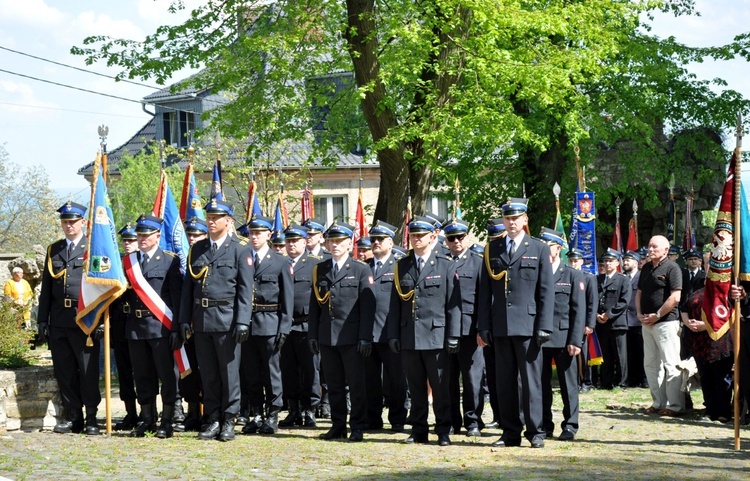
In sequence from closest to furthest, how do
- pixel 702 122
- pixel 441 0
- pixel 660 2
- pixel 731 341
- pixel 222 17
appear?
pixel 731 341, pixel 441 0, pixel 222 17, pixel 660 2, pixel 702 122

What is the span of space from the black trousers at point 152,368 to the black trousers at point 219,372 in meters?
0.36

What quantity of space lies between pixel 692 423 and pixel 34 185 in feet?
131

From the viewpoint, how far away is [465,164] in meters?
27.5

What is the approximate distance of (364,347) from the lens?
10.9 m

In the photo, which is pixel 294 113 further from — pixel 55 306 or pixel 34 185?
pixel 34 185

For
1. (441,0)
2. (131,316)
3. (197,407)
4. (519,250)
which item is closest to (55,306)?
(131,316)

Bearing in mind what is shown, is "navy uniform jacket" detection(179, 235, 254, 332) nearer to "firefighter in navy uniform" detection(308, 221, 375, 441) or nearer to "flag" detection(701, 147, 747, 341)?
"firefighter in navy uniform" detection(308, 221, 375, 441)

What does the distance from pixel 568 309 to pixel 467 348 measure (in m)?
1.07

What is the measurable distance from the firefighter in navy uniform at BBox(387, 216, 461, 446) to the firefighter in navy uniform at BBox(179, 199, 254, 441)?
1.44 metres

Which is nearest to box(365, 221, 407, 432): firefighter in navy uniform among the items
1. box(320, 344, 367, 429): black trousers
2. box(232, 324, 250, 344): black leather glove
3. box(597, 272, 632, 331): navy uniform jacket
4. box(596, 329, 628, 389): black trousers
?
box(320, 344, 367, 429): black trousers

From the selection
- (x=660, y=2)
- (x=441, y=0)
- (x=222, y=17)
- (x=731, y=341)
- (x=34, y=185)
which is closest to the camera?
(x=731, y=341)

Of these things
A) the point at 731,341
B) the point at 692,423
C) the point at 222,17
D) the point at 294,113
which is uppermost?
the point at 222,17

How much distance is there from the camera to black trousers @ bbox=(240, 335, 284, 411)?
37.3 feet

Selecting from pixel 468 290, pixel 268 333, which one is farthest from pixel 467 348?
pixel 268 333
